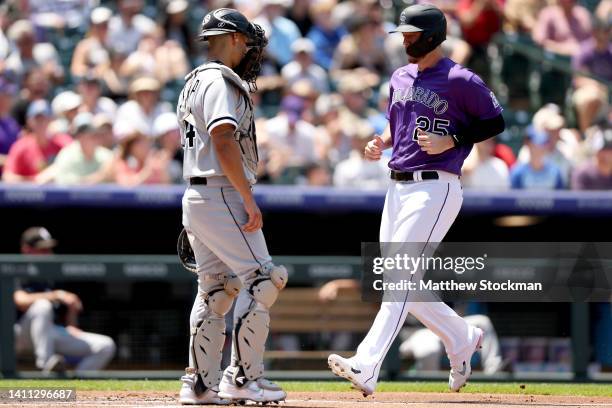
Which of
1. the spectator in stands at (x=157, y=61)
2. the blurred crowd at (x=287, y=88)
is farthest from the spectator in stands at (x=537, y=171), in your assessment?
the spectator in stands at (x=157, y=61)

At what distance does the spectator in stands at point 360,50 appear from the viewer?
551 inches

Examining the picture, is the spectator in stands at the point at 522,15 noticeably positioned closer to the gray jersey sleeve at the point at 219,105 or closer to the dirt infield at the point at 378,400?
the dirt infield at the point at 378,400

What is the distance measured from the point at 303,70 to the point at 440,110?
6781 mm

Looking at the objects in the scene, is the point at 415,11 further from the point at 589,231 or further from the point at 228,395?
the point at 589,231

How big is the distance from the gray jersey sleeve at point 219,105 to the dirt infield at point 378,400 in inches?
56.2

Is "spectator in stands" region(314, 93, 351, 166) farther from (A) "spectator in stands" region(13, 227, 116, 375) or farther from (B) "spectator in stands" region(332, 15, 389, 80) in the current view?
(A) "spectator in stands" region(13, 227, 116, 375)

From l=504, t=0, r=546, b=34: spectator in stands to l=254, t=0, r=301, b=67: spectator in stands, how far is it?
2.49 meters

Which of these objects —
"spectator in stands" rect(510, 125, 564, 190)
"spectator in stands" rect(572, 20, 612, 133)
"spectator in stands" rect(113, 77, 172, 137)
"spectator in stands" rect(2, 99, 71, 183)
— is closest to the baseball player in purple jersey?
"spectator in stands" rect(510, 125, 564, 190)

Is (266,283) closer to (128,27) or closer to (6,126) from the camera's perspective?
(6,126)

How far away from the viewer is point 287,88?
13273mm

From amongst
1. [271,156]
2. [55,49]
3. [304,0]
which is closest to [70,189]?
[271,156]

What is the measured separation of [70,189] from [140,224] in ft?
2.23

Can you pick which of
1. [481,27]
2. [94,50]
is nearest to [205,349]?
[94,50]

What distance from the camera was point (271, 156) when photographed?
38.7 feet
